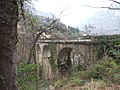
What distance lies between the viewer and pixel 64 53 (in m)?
24.5

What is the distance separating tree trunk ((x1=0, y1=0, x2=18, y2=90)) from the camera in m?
2.69

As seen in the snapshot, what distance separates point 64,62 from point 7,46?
21725mm

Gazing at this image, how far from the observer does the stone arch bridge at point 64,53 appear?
19.5 metres

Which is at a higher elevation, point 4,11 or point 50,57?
point 4,11

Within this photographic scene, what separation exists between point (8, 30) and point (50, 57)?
22.2 metres

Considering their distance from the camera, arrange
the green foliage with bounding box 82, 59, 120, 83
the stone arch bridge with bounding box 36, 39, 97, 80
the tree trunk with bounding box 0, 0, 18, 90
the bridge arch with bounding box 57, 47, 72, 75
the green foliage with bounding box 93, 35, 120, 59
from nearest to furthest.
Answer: the tree trunk with bounding box 0, 0, 18, 90
the green foliage with bounding box 82, 59, 120, 83
the green foliage with bounding box 93, 35, 120, 59
the stone arch bridge with bounding box 36, 39, 97, 80
the bridge arch with bounding box 57, 47, 72, 75

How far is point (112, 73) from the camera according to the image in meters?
9.15

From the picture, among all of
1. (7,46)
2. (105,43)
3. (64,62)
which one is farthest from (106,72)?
(64,62)

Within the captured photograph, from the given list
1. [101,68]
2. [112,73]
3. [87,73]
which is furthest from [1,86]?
[87,73]

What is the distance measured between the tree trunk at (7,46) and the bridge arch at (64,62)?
68.6 ft

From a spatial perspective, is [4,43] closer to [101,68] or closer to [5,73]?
[5,73]

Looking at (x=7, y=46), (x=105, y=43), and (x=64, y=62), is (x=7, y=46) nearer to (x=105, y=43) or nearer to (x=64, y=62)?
(x=105, y=43)

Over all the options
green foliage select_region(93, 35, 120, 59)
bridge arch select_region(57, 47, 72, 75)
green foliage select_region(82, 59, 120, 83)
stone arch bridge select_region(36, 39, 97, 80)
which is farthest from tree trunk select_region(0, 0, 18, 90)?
bridge arch select_region(57, 47, 72, 75)

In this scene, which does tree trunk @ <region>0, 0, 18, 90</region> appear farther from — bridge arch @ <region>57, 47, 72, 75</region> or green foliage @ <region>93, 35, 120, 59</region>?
bridge arch @ <region>57, 47, 72, 75</region>
